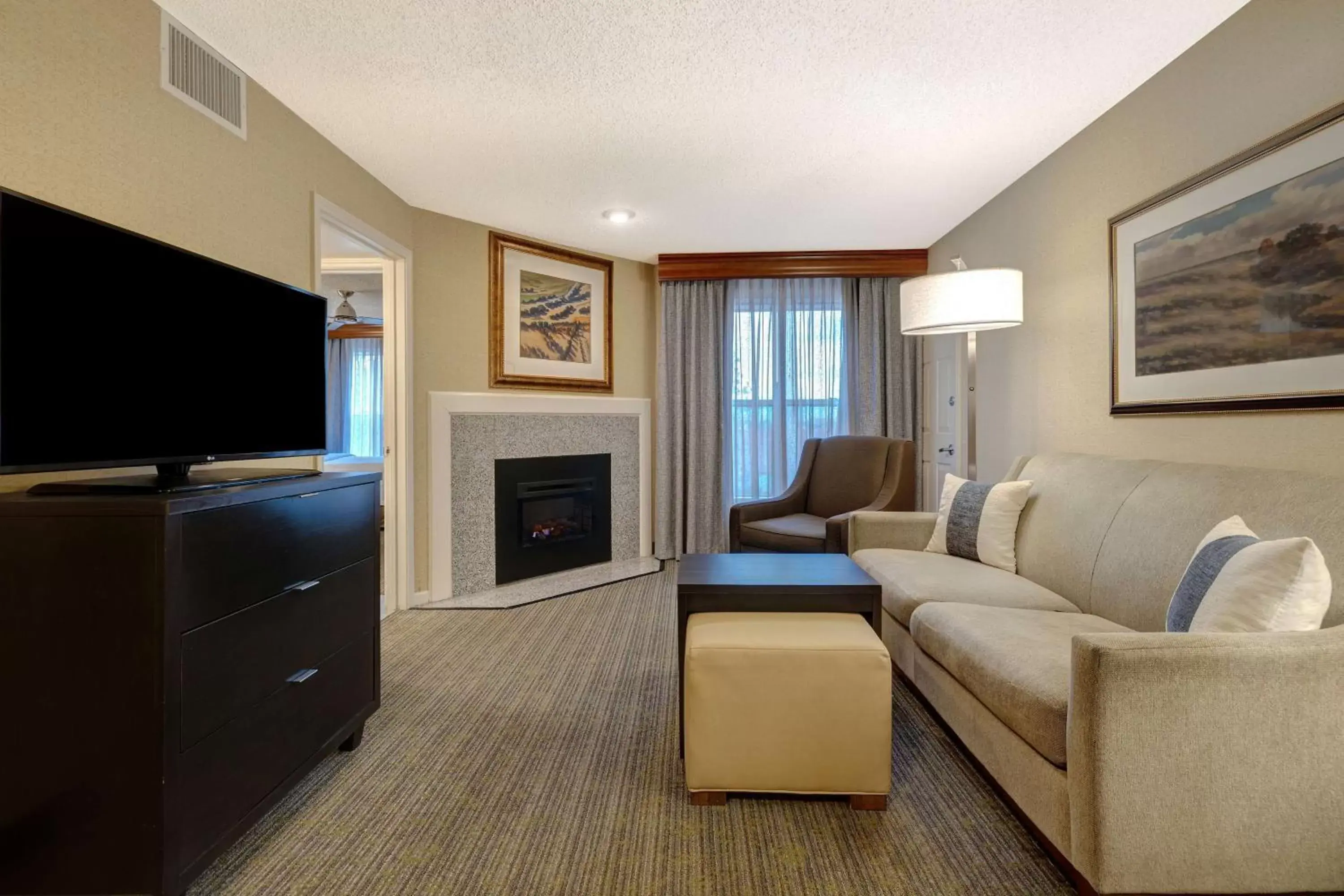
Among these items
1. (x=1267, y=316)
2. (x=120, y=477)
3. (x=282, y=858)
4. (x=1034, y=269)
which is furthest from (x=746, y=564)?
(x=1034, y=269)

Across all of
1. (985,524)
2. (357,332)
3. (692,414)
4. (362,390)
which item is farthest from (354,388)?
(985,524)

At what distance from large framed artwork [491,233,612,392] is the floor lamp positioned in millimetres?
2415

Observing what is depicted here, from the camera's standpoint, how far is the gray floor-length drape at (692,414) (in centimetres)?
473

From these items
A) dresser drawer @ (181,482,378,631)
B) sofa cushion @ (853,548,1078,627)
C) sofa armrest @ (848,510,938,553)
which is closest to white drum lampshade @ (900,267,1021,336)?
sofa armrest @ (848,510,938,553)

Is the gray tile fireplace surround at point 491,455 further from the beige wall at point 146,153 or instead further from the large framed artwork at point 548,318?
the beige wall at point 146,153

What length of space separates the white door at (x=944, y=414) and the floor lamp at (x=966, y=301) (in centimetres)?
135

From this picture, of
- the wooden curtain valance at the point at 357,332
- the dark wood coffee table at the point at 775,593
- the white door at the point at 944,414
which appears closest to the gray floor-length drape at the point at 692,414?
the white door at the point at 944,414

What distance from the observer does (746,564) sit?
227 centimetres

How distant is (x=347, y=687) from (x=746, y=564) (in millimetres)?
1380

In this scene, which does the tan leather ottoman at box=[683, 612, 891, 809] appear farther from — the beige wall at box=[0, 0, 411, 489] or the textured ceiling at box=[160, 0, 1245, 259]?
the textured ceiling at box=[160, 0, 1245, 259]

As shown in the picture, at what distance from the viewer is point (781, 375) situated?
4.74 meters

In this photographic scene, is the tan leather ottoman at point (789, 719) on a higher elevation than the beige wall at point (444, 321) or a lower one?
lower

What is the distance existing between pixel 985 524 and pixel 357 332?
6.84m

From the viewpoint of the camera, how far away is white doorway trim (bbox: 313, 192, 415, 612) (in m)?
3.46
